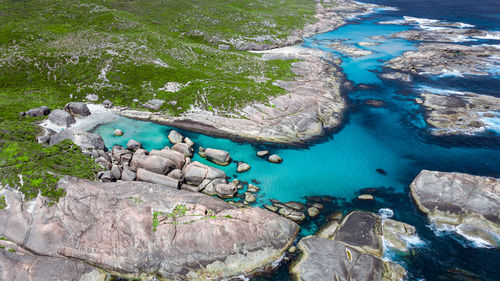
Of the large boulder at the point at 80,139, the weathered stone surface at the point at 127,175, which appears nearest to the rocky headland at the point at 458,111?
the weathered stone surface at the point at 127,175

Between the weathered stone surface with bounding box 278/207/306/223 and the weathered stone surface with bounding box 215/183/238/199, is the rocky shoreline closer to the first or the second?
the weathered stone surface with bounding box 215/183/238/199

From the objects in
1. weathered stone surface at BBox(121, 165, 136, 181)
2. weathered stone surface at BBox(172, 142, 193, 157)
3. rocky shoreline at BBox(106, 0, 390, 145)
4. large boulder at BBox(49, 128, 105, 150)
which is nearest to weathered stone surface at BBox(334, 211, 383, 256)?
rocky shoreline at BBox(106, 0, 390, 145)

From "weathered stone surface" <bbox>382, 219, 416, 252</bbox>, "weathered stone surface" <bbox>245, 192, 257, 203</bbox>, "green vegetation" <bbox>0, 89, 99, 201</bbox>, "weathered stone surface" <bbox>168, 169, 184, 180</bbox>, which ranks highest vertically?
"green vegetation" <bbox>0, 89, 99, 201</bbox>

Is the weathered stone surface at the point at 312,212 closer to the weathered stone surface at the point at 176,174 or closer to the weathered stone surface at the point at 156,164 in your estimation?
the weathered stone surface at the point at 176,174

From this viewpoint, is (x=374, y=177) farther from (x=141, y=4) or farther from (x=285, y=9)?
(x=285, y=9)

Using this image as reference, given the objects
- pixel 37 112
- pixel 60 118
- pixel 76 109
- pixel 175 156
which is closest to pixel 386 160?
pixel 175 156

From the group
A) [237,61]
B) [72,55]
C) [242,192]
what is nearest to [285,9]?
[237,61]
